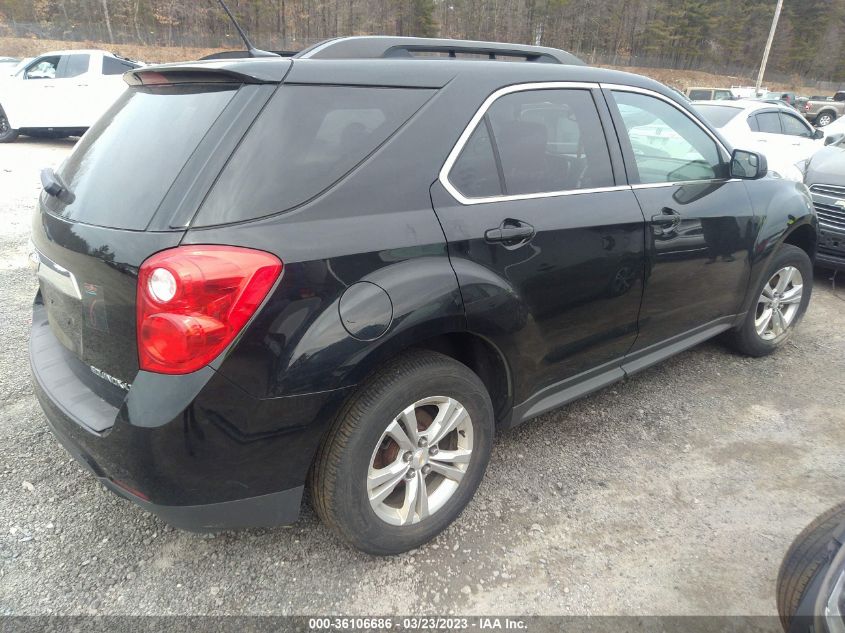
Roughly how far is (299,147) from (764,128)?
951 cm

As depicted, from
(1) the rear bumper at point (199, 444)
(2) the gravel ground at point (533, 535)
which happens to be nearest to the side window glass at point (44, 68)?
(2) the gravel ground at point (533, 535)

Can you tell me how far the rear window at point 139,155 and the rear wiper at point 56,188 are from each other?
0.02 m

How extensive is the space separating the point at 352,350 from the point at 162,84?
1228 mm

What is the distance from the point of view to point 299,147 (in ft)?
5.95

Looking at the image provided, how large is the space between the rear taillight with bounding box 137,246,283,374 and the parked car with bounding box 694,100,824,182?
858 centimetres

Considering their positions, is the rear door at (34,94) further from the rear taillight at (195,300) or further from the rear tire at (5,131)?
the rear taillight at (195,300)

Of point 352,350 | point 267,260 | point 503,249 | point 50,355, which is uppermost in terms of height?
point 267,260

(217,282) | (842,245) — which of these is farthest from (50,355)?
(842,245)

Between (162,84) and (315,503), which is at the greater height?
(162,84)

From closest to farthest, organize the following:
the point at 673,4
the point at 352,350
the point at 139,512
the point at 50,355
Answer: the point at 352,350
the point at 50,355
the point at 139,512
the point at 673,4

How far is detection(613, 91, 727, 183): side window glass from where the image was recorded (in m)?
2.86

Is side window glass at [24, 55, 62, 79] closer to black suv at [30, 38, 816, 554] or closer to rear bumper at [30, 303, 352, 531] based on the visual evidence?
black suv at [30, 38, 816, 554]

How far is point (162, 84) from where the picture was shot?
2.07m

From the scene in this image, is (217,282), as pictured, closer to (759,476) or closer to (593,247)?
(593,247)
